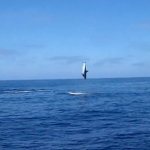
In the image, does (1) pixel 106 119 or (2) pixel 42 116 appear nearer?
(1) pixel 106 119

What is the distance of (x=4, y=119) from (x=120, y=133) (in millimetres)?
24979

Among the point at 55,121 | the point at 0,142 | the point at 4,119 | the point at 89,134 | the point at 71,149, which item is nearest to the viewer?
the point at 71,149

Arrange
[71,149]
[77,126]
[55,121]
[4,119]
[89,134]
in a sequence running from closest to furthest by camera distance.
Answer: [71,149] < [89,134] < [77,126] < [55,121] < [4,119]

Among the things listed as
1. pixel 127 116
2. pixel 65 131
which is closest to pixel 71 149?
pixel 65 131

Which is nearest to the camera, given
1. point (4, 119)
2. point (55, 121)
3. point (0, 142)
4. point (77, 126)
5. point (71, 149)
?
point (71, 149)

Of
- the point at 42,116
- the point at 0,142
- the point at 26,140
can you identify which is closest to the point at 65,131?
the point at 26,140

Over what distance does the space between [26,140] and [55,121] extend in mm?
14823

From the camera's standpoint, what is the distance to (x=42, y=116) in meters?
59.9

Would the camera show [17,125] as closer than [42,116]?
Yes

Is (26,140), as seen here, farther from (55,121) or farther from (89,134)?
(55,121)

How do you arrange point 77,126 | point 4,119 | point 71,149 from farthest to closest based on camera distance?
point 4,119, point 77,126, point 71,149

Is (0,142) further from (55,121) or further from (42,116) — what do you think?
(42,116)

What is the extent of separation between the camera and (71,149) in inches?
1353

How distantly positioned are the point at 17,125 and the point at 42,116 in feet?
34.9
